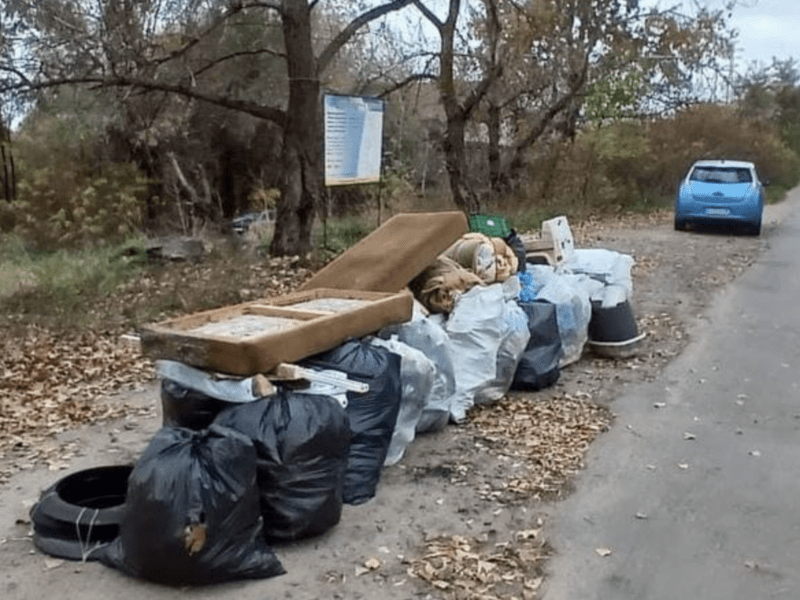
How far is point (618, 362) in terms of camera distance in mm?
7660

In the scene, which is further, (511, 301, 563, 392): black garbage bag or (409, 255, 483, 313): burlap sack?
(511, 301, 563, 392): black garbage bag

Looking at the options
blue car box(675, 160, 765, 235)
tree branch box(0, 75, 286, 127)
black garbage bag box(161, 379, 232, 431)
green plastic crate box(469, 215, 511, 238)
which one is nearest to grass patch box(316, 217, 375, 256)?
tree branch box(0, 75, 286, 127)

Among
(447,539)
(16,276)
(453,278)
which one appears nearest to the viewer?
(447,539)

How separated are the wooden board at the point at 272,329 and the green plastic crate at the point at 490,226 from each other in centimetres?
224

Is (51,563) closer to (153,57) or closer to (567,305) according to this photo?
(567,305)

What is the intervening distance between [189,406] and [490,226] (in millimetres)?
3962

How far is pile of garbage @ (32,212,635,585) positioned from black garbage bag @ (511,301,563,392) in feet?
0.73

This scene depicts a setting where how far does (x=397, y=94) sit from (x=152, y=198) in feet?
19.7

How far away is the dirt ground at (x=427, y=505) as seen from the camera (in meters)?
3.73

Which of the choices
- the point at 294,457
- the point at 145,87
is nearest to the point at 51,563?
the point at 294,457

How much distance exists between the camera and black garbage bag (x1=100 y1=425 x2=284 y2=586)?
3.55 meters

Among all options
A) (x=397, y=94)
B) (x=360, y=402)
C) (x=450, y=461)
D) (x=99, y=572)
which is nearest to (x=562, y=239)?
(x=450, y=461)

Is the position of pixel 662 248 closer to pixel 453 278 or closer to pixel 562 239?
pixel 562 239

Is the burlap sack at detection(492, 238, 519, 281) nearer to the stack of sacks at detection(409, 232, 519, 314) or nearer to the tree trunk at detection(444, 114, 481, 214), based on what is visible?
the stack of sacks at detection(409, 232, 519, 314)
